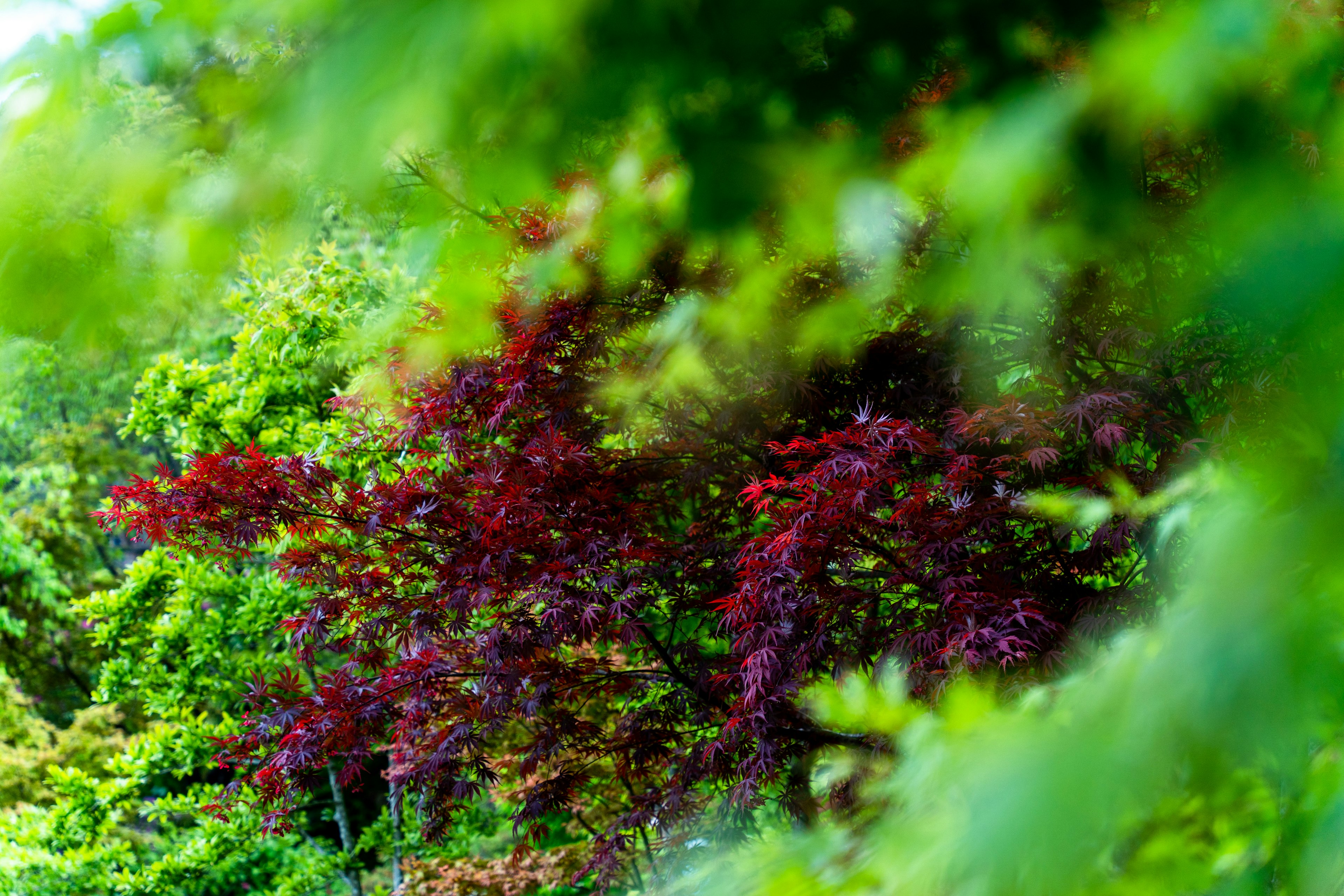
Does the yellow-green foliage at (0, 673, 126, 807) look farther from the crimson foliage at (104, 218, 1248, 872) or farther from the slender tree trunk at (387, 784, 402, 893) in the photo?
the crimson foliage at (104, 218, 1248, 872)

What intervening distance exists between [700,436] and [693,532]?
39 cm

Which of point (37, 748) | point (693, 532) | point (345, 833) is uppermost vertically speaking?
point (37, 748)

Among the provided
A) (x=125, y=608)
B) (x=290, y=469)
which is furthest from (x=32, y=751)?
(x=290, y=469)

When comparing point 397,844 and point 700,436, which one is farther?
point 397,844

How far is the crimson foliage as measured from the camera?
2982 mm

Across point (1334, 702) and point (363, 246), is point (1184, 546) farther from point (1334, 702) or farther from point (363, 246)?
point (363, 246)

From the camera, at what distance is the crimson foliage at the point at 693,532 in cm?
298

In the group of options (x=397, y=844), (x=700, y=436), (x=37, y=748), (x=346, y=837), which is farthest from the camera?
(x=37, y=748)

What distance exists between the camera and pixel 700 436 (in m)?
3.82

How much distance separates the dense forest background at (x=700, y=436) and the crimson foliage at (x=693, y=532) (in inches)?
1.0

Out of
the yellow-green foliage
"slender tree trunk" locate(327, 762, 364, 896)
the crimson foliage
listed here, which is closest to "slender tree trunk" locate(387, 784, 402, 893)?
"slender tree trunk" locate(327, 762, 364, 896)

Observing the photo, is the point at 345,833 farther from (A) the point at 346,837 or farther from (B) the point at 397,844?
(B) the point at 397,844

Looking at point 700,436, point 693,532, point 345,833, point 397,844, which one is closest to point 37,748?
point 345,833

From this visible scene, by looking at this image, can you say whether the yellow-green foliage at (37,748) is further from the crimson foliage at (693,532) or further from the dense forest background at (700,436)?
the crimson foliage at (693,532)
